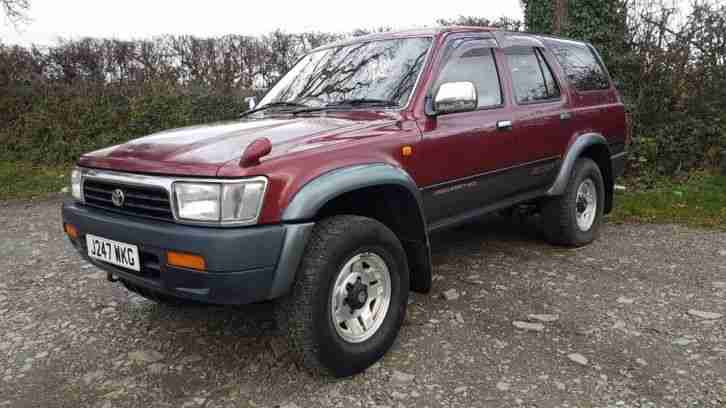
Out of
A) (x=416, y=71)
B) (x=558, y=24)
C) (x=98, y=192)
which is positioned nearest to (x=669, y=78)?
(x=558, y=24)

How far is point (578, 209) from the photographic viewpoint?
5.00m

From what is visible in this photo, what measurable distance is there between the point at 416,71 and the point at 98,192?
1.94 metres

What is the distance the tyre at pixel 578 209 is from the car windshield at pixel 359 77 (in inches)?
75.7

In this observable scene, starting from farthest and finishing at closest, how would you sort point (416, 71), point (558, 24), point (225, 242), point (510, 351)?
point (558, 24) < point (416, 71) < point (510, 351) < point (225, 242)

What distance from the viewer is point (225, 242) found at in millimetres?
2385

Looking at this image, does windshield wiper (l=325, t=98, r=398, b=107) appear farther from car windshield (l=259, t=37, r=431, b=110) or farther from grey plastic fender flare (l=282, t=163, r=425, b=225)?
grey plastic fender flare (l=282, t=163, r=425, b=225)

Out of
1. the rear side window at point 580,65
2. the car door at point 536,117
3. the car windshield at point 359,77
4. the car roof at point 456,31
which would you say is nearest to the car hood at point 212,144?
the car windshield at point 359,77

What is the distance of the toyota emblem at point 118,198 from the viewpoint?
2748mm

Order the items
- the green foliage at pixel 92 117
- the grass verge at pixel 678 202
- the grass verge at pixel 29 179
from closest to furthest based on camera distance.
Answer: the grass verge at pixel 678 202 → the grass verge at pixel 29 179 → the green foliage at pixel 92 117

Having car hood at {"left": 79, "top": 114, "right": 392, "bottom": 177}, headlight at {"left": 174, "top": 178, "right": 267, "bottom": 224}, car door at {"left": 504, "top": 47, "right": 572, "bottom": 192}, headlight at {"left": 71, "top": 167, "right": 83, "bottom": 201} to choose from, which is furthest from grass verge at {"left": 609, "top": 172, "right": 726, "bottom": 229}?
headlight at {"left": 71, "top": 167, "right": 83, "bottom": 201}

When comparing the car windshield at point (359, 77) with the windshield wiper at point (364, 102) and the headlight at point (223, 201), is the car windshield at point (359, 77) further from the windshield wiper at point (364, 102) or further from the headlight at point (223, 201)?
the headlight at point (223, 201)

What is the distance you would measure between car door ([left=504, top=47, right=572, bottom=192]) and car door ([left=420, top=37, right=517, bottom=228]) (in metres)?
0.16

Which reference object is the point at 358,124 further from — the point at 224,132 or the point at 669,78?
the point at 669,78

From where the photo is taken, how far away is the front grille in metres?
2.58
